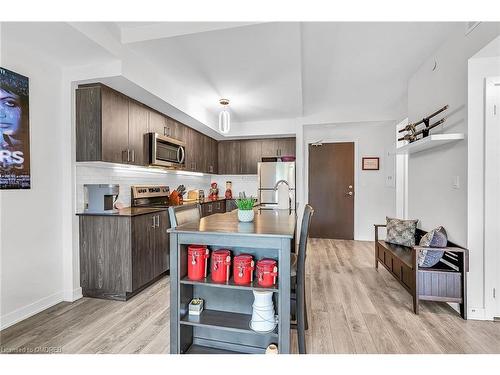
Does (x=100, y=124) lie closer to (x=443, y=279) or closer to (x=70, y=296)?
(x=70, y=296)

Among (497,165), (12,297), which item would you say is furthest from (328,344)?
(12,297)

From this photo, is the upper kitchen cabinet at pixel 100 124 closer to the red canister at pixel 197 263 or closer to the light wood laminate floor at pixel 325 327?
the light wood laminate floor at pixel 325 327

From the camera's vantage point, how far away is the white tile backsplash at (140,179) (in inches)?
105

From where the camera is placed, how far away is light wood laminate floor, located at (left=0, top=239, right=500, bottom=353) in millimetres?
1782

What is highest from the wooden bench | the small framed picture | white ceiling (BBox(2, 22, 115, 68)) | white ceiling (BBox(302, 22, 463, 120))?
white ceiling (BBox(302, 22, 463, 120))

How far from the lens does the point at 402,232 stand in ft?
10.1

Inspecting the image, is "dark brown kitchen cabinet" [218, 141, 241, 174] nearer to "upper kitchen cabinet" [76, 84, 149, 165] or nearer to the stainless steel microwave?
the stainless steel microwave

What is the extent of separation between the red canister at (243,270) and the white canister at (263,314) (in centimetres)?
9

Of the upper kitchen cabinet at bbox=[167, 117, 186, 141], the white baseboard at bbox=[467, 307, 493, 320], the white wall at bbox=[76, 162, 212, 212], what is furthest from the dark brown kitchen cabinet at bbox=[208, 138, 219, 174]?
the white baseboard at bbox=[467, 307, 493, 320]

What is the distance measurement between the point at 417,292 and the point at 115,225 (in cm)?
290

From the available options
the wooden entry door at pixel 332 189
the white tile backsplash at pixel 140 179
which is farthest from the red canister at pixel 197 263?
the wooden entry door at pixel 332 189

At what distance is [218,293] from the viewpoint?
5.71 ft

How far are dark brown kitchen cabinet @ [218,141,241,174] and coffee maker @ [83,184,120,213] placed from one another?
2.94 meters

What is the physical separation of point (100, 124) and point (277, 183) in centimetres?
309
